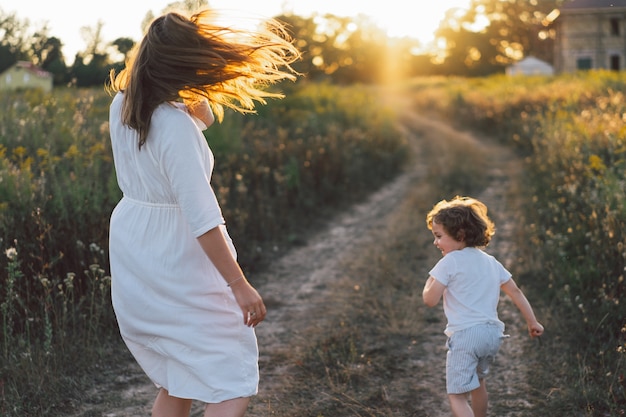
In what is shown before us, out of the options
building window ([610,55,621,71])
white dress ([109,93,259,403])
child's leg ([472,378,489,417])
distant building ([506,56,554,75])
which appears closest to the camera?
white dress ([109,93,259,403])

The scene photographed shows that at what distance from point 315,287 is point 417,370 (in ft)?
6.93

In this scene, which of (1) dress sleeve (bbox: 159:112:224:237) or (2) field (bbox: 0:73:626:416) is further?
(2) field (bbox: 0:73:626:416)

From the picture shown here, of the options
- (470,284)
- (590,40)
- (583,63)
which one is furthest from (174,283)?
(583,63)

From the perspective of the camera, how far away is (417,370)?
4590mm

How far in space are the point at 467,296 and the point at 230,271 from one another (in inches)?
54.0

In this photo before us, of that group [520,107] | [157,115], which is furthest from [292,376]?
[520,107]

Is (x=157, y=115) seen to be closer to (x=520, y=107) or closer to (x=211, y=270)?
(x=211, y=270)

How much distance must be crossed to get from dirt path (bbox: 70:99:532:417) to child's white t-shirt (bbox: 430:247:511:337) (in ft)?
3.09

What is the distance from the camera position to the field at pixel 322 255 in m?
4.15

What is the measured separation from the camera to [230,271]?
2.31 meters

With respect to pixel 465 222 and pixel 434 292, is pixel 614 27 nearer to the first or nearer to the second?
pixel 465 222

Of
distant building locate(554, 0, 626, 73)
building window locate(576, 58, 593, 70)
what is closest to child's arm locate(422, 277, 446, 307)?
distant building locate(554, 0, 626, 73)

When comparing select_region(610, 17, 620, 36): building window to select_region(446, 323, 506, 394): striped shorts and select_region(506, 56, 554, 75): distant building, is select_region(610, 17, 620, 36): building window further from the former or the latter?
select_region(446, 323, 506, 394): striped shorts

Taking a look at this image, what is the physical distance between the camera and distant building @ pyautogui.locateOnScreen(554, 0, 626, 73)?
3169 cm
